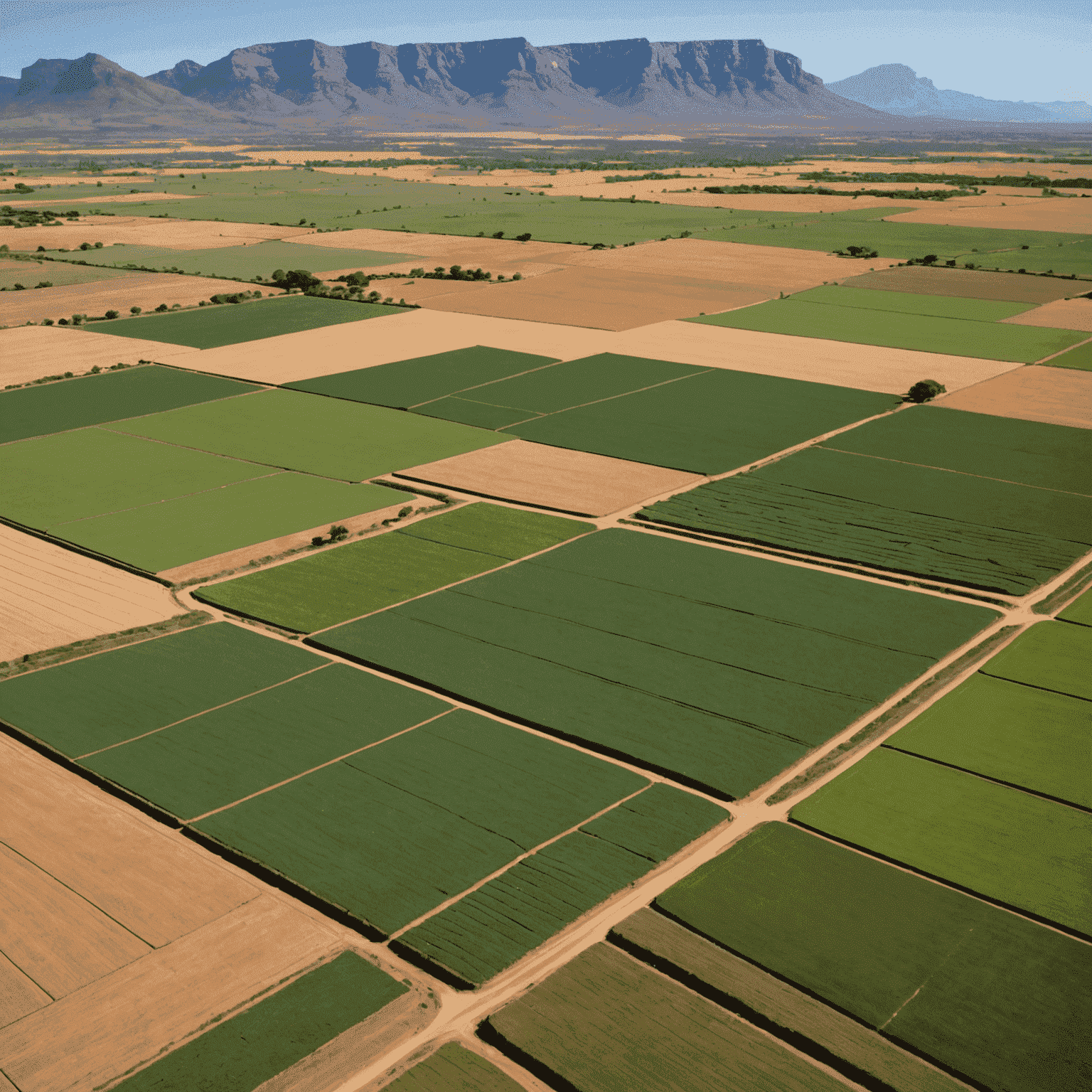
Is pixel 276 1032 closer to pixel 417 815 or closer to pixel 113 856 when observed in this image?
pixel 417 815

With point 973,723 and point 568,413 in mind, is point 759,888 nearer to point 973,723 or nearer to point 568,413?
point 973,723

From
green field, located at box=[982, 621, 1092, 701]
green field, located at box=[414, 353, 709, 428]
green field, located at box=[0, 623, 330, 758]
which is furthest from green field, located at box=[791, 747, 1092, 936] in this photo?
green field, located at box=[414, 353, 709, 428]

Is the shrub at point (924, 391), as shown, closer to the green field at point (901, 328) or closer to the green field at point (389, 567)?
the green field at point (901, 328)

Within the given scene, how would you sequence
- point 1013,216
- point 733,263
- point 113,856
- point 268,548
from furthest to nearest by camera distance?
point 1013,216
point 733,263
point 268,548
point 113,856

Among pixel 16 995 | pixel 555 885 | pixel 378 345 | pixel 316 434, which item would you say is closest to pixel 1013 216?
pixel 378 345

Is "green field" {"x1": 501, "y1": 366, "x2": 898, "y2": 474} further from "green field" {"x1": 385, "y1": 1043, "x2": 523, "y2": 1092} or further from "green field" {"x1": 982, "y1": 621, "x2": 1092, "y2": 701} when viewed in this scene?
"green field" {"x1": 385, "y1": 1043, "x2": 523, "y2": 1092}

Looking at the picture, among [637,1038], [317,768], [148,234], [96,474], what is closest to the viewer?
[637,1038]

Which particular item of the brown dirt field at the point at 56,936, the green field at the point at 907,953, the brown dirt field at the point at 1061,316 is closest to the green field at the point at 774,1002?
the green field at the point at 907,953
